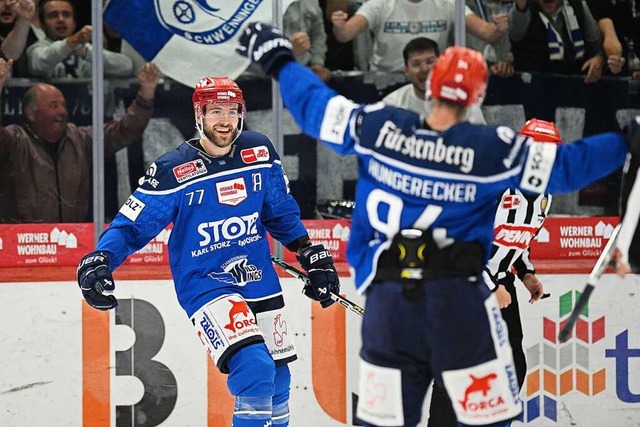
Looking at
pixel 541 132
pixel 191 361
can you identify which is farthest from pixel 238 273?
pixel 541 132

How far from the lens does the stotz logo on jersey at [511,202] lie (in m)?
4.60

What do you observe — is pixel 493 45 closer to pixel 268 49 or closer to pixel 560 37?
pixel 560 37

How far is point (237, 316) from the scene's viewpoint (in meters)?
4.46

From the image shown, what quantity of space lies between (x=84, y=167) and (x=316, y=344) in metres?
1.32

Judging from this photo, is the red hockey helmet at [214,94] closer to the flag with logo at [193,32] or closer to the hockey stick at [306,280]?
the hockey stick at [306,280]

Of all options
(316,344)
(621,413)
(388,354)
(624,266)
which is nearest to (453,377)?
(388,354)

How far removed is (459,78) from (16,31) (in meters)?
2.84

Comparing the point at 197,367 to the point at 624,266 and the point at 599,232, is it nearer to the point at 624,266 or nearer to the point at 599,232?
the point at 599,232

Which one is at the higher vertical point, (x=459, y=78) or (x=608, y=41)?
(x=608, y=41)

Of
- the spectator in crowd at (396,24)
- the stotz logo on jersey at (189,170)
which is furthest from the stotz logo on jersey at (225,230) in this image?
the spectator in crowd at (396,24)

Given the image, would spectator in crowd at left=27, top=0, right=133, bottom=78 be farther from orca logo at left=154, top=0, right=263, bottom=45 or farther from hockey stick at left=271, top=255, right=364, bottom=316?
hockey stick at left=271, top=255, right=364, bottom=316

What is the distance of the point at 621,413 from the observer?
566cm

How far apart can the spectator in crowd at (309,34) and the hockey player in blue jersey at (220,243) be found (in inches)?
40.9

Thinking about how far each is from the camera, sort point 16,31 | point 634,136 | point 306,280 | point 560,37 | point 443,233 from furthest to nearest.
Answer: point 560,37
point 16,31
point 306,280
point 443,233
point 634,136
